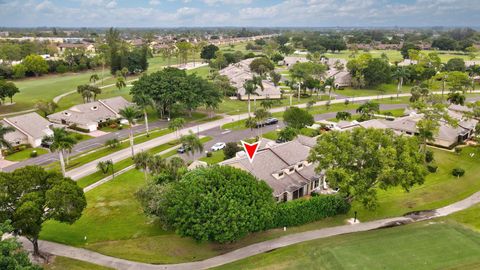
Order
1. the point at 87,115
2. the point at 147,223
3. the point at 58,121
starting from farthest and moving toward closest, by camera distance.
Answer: the point at 58,121, the point at 87,115, the point at 147,223

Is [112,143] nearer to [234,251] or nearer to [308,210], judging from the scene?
[234,251]

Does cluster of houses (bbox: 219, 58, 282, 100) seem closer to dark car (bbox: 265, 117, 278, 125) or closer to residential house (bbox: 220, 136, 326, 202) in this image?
dark car (bbox: 265, 117, 278, 125)

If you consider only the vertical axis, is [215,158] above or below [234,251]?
above

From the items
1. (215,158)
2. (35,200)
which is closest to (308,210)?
(215,158)

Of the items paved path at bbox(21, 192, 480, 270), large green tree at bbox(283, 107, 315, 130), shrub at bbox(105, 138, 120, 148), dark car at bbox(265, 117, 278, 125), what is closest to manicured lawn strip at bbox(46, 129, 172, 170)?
shrub at bbox(105, 138, 120, 148)

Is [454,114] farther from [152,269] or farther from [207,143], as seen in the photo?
[152,269]

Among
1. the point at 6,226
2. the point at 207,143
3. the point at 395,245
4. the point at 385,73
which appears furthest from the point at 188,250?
the point at 385,73

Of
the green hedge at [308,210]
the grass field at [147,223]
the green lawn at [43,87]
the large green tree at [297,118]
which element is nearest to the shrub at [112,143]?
the grass field at [147,223]
